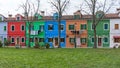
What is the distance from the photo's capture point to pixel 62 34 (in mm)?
65312

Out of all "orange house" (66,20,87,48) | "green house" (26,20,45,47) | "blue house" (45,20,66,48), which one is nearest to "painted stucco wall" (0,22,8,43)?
"green house" (26,20,45,47)

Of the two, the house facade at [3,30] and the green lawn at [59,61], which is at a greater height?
the house facade at [3,30]

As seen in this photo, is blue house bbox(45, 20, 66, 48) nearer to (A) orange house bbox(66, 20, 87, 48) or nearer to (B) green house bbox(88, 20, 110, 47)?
(A) orange house bbox(66, 20, 87, 48)

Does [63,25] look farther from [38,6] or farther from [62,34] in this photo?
[38,6]

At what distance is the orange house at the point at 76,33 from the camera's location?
64.0 m

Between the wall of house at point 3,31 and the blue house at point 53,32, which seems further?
the wall of house at point 3,31

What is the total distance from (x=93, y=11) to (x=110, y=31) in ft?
47.6

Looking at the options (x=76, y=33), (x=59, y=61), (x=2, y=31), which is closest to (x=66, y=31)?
(x=76, y=33)

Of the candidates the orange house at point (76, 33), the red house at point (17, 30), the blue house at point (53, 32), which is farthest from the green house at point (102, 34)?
the red house at point (17, 30)

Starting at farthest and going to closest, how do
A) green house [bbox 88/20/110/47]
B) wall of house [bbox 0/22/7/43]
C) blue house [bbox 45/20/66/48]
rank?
wall of house [bbox 0/22/7/43], blue house [bbox 45/20/66/48], green house [bbox 88/20/110/47]

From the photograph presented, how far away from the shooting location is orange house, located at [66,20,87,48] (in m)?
64.0

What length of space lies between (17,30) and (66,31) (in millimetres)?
11942

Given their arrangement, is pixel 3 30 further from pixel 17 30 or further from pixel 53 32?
pixel 53 32

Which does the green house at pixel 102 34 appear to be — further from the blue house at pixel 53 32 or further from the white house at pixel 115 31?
the blue house at pixel 53 32
